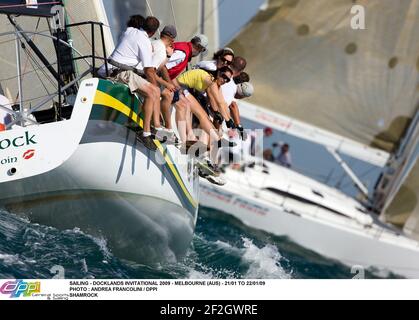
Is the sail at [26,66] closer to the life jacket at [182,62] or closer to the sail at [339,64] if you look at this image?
the life jacket at [182,62]

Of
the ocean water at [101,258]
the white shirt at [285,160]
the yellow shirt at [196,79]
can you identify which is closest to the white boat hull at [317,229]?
the ocean water at [101,258]

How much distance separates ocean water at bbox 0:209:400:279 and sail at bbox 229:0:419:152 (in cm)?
348

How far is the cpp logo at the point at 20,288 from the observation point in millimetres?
5836

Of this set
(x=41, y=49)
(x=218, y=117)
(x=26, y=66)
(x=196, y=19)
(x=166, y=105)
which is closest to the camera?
(x=166, y=105)

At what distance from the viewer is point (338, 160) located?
590 inches

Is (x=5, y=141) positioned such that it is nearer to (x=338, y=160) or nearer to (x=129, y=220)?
(x=129, y=220)

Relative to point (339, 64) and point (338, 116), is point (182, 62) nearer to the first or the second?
point (339, 64)

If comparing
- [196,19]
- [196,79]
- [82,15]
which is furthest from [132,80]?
[196,19]

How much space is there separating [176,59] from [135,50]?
69cm

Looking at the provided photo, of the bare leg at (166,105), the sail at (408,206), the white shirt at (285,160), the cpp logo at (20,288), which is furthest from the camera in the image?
the white shirt at (285,160)

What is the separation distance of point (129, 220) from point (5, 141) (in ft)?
3.99

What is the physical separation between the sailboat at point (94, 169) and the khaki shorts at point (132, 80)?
0.25 ft

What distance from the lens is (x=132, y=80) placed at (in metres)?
6.88

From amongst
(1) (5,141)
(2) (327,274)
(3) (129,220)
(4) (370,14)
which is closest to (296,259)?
(2) (327,274)
